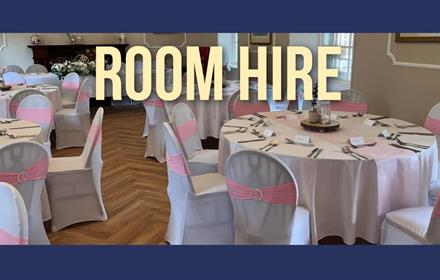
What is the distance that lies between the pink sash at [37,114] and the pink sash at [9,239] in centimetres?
255

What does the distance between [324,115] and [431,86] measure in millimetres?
1232

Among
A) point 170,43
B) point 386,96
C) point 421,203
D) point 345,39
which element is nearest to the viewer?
point 421,203

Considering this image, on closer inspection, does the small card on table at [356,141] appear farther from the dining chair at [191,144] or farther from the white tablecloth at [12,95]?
the white tablecloth at [12,95]

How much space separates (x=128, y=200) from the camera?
349cm

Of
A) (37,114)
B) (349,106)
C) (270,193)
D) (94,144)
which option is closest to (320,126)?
(270,193)

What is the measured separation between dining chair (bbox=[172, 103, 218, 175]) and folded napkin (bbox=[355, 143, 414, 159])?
112 cm

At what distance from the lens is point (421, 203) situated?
7.54ft

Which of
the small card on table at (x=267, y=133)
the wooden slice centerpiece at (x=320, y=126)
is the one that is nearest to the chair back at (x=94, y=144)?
the small card on table at (x=267, y=133)

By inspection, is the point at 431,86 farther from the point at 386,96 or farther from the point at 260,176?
the point at 260,176

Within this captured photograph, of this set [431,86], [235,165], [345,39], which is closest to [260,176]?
[235,165]

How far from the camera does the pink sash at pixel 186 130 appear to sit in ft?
10.1

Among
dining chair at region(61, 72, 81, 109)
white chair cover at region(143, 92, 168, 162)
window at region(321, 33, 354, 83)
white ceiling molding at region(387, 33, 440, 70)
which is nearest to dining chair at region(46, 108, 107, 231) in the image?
white chair cover at region(143, 92, 168, 162)

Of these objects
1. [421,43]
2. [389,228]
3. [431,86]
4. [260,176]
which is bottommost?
[389,228]

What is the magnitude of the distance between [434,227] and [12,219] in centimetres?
168
